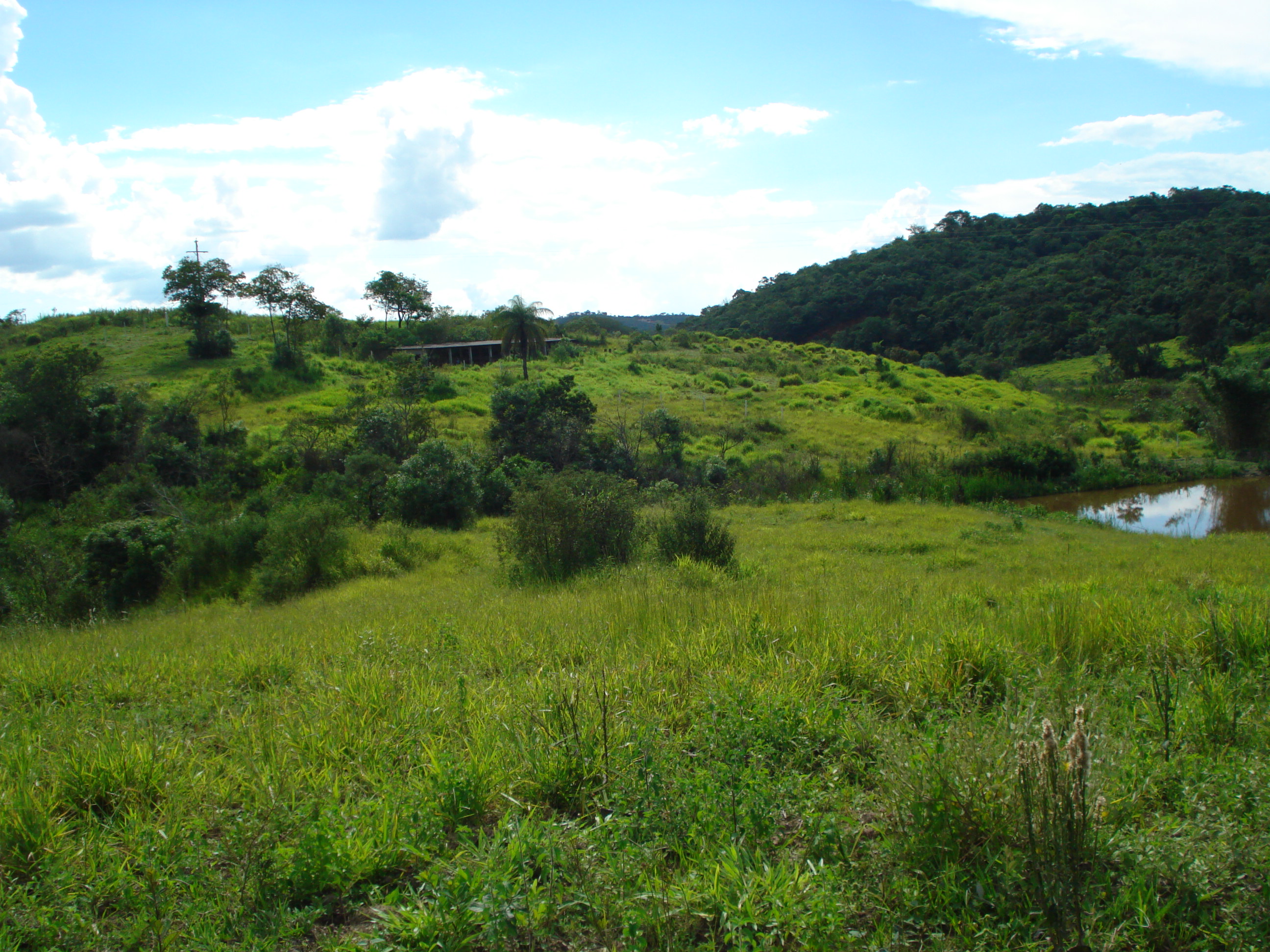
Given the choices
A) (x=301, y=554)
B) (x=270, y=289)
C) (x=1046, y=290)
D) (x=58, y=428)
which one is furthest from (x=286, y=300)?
(x=1046, y=290)

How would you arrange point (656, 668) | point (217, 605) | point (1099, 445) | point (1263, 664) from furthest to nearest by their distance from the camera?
point (1099, 445) < point (217, 605) < point (656, 668) < point (1263, 664)

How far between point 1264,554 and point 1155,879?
1689 cm

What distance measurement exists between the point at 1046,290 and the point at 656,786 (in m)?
91.8

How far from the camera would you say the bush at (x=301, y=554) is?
698 inches

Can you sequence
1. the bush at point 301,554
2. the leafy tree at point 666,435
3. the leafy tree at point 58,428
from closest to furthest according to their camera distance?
1. the bush at point 301,554
2. the leafy tree at point 58,428
3. the leafy tree at point 666,435

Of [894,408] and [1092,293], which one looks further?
[1092,293]

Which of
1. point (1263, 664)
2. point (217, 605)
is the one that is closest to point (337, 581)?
point (217, 605)

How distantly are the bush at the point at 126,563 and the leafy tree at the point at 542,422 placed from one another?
1296 cm

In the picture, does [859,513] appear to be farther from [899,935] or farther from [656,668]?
[899,935]

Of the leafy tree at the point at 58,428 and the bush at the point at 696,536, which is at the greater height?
the leafy tree at the point at 58,428

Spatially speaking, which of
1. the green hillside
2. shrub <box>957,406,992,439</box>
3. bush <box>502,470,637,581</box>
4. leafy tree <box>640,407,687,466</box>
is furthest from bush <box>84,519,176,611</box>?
shrub <box>957,406,992,439</box>

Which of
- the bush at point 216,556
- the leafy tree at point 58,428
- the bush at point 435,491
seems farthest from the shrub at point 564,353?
the bush at point 216,556

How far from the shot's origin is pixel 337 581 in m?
17.5

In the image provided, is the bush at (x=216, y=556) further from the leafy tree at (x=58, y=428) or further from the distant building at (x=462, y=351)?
the distant building at (x=462, y=351)
